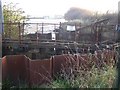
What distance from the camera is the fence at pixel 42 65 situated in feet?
24.6

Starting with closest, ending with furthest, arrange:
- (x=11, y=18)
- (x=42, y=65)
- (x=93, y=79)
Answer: (x=93, y=79), (x=42, y=65), (x=11, y=18)

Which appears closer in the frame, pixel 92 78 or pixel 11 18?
pixel 92 78

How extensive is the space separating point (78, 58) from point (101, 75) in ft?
4.60

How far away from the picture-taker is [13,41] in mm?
14102

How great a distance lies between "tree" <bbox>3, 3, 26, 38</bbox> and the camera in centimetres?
1570

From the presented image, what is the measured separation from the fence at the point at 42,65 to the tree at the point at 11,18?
23.2 feet

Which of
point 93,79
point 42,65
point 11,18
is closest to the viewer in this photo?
point 93,79

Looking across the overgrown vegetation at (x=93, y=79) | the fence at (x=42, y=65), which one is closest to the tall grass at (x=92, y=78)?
the overgrown vegetation at (x=93, y=79)

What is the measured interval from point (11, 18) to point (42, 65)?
991cm

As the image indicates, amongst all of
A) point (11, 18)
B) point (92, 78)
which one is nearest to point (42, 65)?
point (92, 78)

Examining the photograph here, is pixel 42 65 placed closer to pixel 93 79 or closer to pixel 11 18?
pixel 93 79

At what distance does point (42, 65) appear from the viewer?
26.5 feet

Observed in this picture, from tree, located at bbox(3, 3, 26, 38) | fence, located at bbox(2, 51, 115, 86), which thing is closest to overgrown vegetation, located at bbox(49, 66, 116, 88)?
fence, located at bbox(2, 51, 115, 86)

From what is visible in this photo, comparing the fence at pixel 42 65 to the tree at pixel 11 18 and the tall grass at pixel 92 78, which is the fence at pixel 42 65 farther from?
the tree at pixel 11 18
